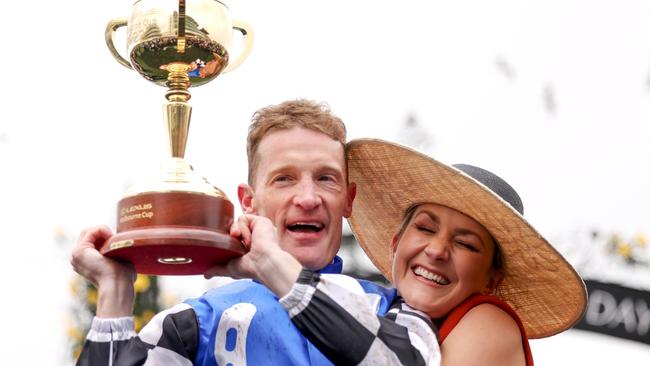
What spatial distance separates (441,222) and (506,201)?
0.73ft

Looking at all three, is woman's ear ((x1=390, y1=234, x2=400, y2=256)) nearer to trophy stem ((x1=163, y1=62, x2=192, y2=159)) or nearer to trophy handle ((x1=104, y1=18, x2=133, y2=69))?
trophy stem ((x1=163, y1=62, x2=192, y2=159))

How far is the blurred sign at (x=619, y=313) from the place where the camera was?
8.93 m

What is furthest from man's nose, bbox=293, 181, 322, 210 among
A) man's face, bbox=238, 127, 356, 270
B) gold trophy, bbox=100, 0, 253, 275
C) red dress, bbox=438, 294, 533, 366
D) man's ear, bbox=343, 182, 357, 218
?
red dress, bbox=438, 294, 533, 366

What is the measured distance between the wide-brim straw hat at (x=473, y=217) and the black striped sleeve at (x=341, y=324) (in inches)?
23.5

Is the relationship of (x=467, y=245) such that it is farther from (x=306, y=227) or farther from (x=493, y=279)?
(x=306, y=227)

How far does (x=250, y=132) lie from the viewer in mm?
4473

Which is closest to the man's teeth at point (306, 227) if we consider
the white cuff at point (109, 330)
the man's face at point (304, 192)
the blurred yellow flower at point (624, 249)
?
the man's face at point (304, 192)

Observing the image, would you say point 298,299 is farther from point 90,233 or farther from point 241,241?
point 90,233

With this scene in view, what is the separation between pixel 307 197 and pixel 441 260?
0.52 metres

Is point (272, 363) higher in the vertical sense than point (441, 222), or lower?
lower

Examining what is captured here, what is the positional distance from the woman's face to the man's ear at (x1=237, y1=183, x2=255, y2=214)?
584mm

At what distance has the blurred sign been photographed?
8.93m

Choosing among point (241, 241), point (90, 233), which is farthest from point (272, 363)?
point (90, 233)

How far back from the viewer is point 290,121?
4363 millimetres
